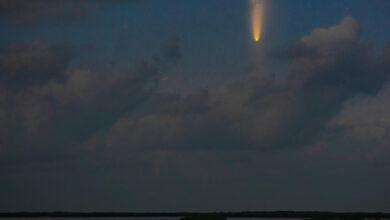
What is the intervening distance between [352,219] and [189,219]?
1736 inches

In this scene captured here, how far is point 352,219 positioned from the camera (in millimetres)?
121812

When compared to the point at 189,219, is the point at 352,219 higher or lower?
higher

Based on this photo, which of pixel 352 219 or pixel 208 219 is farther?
pixel 352 219

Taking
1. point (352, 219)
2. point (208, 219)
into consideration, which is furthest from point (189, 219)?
point (352, 219)

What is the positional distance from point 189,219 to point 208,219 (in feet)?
8.24

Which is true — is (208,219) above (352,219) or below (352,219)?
below

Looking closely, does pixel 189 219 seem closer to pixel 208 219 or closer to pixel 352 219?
pixel 208 219

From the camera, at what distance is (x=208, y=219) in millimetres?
86062

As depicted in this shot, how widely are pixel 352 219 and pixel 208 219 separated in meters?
43.7

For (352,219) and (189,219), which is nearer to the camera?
(189,219)

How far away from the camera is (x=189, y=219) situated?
286 feet
